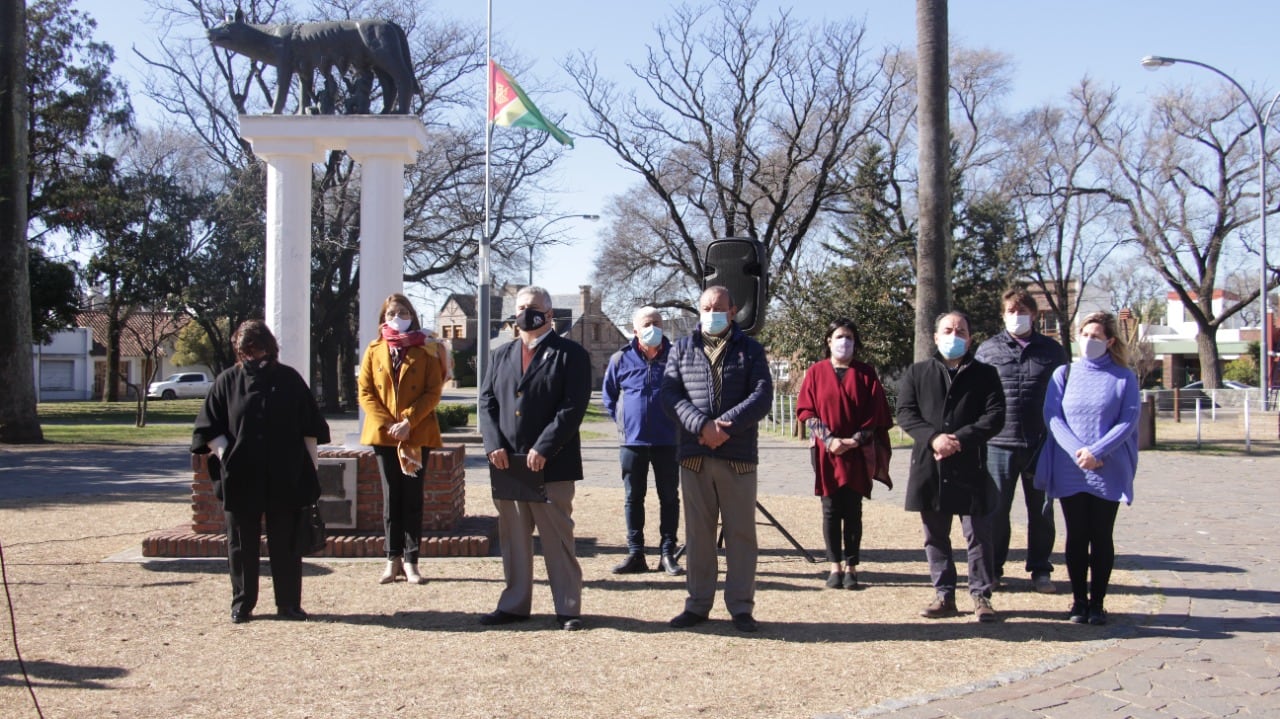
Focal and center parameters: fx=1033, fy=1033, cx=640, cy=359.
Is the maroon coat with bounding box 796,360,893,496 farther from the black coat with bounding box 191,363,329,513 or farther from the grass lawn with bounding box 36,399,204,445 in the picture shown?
the grass lawn with bounding box 36,399,204,445

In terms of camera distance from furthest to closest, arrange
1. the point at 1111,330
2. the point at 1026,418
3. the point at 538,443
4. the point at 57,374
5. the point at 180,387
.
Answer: the point at 57,374, the point at 180,387, the point at 1026,418, the point at 1111,330, the point at 538,443

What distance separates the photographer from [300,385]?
6.48m

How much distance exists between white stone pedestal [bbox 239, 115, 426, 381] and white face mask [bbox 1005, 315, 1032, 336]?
4918 mm

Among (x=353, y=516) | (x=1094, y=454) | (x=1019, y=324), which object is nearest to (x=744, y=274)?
(x=1019, y=324)

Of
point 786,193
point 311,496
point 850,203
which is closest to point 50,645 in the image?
point 311,496

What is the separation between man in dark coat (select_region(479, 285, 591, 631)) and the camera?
19.8 feet

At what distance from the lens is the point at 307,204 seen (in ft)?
30.0

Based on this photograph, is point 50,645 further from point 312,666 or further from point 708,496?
point 708,496

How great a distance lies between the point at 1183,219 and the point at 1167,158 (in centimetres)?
276

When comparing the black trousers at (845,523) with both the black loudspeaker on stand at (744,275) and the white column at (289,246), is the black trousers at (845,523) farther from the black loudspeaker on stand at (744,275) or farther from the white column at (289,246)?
the white column at (289,246)

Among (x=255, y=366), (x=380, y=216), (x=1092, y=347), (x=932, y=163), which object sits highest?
(x=932, y=163)

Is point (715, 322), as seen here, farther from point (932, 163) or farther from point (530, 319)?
point (932, 163)

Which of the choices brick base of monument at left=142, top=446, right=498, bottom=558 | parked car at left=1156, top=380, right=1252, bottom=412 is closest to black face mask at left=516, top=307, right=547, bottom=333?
brick base of monument at left=142, top=446, right=498, bottom=558

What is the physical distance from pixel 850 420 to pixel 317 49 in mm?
5734
